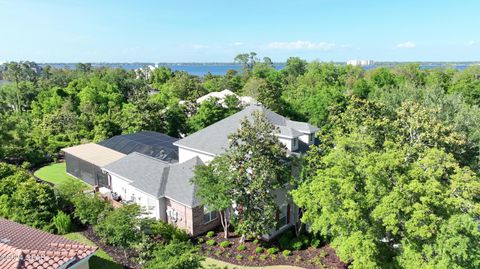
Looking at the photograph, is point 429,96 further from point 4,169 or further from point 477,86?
point 4,169

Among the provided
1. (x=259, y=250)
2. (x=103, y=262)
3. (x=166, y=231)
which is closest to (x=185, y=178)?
(x=166, y=231)

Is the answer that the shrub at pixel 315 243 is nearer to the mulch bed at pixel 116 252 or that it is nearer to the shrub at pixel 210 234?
the shrub at pixel 210 234

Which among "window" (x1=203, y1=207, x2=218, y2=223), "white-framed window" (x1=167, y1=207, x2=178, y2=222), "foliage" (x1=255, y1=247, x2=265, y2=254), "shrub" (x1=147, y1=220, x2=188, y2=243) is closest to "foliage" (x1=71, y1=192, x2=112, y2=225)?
"shrub" (x1=147, y1=220, x2=188, y2=243)

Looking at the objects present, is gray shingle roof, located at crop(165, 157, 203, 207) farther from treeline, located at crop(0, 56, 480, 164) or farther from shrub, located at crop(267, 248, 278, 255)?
treeline, located at crop(0, 56, 480, 164)

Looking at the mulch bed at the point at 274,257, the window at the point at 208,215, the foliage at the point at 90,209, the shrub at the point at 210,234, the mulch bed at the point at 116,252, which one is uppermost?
the foliage at the point at 90,209

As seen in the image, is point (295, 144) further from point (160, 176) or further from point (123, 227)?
point (123, 227)

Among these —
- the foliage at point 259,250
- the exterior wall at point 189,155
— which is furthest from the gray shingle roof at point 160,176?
the foliage at point 259,250
